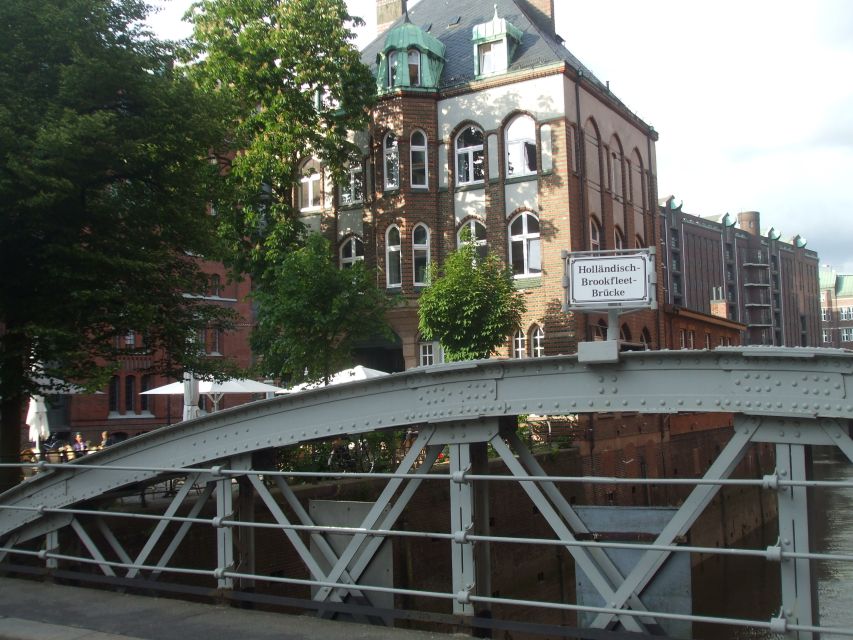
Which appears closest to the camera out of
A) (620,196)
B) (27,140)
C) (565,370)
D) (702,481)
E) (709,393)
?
(702,481)

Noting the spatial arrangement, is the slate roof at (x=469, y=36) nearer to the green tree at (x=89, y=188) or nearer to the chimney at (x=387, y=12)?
the chimney at (x=387, y=12)

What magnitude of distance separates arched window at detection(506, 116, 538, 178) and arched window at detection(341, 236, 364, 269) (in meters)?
6.00

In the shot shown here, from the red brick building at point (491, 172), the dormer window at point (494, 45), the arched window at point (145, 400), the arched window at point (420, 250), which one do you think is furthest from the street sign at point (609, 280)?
the arched window at point (145, 400)

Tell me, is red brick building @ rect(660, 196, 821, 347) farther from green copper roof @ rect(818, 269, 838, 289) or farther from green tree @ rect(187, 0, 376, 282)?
green tree @ rect(187, 0, 376, 282)

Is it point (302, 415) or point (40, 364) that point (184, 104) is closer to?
point (40, 364)

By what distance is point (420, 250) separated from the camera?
101 feet

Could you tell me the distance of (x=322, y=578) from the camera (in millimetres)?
8688

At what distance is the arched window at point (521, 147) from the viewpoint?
29.1 metres

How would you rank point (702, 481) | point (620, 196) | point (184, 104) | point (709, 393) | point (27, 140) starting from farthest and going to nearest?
point (620, 196) < point (184, 104) < point (27, 140) < point (709, 393) < point (702, 481)

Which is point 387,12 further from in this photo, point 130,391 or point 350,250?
point 130,391

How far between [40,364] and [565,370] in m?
8.89

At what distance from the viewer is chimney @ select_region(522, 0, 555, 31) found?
3406cm

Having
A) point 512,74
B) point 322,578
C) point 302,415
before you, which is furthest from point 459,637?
point 512,74

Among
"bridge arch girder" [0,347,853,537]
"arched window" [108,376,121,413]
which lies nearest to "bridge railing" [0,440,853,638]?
"bridge arch girder" [0,347,853,537]
